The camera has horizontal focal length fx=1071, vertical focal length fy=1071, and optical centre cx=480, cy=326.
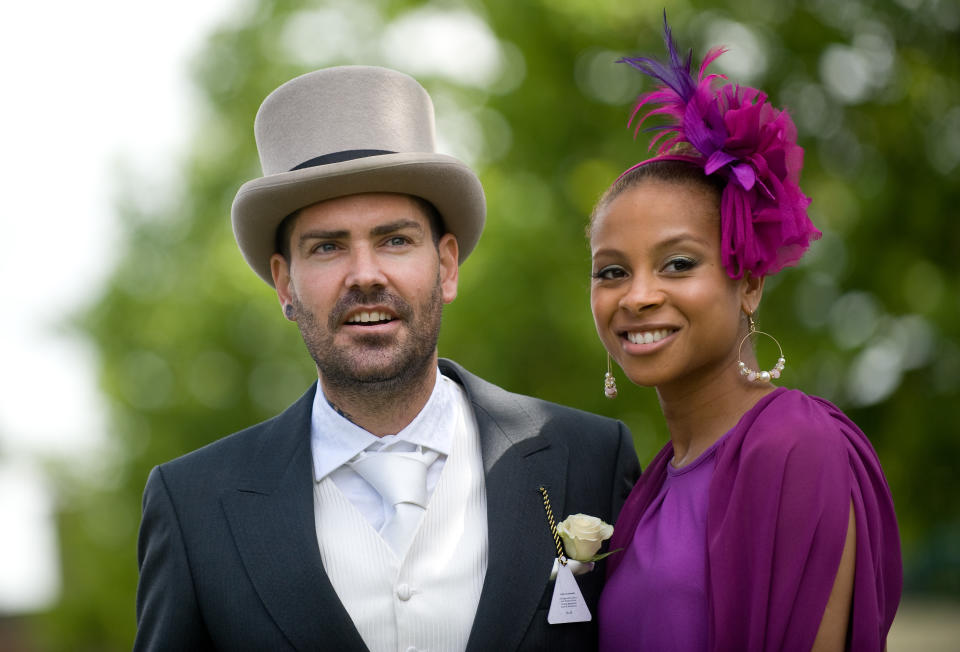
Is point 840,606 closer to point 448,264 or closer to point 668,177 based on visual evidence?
point 668,177

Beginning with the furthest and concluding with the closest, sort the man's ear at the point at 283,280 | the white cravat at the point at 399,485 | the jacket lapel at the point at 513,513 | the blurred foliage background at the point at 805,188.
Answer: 1. the blurred foliage background at the point at 805,188
2. the man's ear at the point at 283,280
3. the white cravat at the point at 399,485
4. the jacket lapel at the point at 513,513

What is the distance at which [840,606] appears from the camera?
2566 millimetres

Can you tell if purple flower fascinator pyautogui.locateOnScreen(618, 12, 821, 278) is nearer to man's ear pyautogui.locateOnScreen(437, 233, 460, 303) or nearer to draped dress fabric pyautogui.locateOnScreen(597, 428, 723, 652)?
draped dress fabric pyautogui.locateOnScreen(597, 428, 723, 652)

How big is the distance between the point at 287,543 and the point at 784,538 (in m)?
1.35

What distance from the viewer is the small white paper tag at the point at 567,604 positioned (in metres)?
3.01

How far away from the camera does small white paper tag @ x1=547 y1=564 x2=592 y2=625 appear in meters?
3.01

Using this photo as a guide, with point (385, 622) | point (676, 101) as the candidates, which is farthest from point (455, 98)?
point (385, 622)

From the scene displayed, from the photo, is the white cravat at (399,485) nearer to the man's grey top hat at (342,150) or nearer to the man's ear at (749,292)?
the man's grey top hat at (342,150)

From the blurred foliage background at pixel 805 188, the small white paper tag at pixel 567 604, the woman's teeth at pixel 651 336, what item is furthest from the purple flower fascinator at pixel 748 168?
the blurred foliage background at pixel 805 188

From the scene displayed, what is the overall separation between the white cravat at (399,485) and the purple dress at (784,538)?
→ 679 millimetres

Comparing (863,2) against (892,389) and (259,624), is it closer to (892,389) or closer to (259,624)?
(892,389)

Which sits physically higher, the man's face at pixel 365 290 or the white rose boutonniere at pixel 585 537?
the man's face at pixel 365 290

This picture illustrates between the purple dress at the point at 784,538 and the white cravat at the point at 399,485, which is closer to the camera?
the purple dress at the point at 784,538

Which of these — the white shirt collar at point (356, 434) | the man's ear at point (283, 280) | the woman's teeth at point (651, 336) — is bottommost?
the white shirt collar at point (356, 434)
